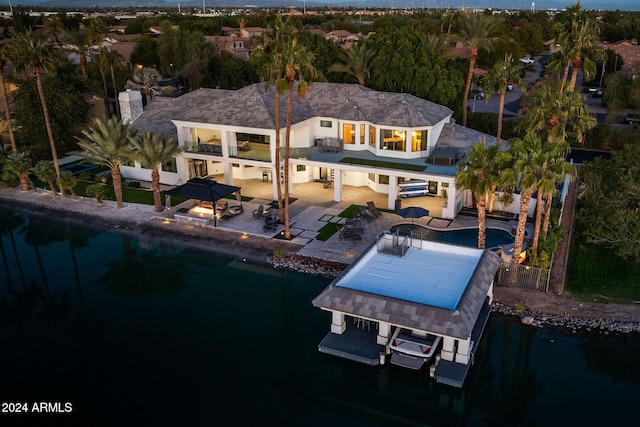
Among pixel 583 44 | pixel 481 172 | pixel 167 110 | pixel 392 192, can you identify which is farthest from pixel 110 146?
pixel 583 44

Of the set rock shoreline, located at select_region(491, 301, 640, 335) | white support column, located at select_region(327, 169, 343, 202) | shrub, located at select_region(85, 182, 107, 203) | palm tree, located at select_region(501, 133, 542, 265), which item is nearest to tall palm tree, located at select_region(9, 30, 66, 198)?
shrub, located at select_region(85, 182, 107, 203)

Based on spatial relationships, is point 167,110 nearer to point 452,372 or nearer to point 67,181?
point 67,181

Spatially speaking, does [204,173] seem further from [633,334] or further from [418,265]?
[633,334]

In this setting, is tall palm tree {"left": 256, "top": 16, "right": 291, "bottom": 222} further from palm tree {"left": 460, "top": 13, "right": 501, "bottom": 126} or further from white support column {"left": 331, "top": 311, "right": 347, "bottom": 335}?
palm tree {"left": 460, "top": 13, "right": 501, "bottom": 126}

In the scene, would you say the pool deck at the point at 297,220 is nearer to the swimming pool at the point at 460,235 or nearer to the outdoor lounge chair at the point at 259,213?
the outdoor lounge chair at the point at 259,213

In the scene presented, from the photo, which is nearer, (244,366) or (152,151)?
(244,366)

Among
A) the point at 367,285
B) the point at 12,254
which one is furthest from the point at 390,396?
the point at 12,254
